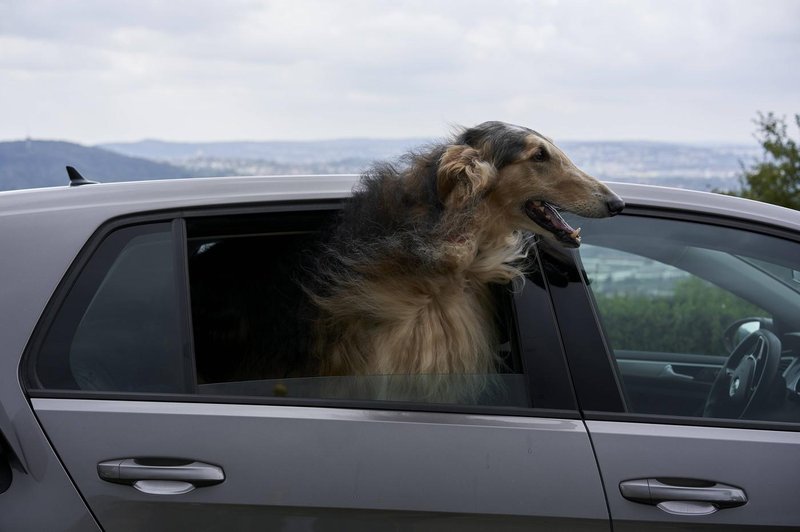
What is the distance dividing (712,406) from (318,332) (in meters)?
1.38

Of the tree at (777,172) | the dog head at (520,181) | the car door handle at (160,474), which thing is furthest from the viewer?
the tree at (777,172)

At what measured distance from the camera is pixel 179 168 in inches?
263

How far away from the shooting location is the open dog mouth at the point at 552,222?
9.16ft

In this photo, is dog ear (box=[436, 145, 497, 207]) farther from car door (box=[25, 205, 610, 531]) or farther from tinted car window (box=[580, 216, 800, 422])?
car door (box=[25, 205, 610, 531])

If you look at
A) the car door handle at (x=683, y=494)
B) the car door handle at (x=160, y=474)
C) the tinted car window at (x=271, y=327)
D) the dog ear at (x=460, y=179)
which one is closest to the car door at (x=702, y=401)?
the car door handle at (x=683, y=494)

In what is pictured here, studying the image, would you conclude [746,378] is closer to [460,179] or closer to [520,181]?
[520,181]

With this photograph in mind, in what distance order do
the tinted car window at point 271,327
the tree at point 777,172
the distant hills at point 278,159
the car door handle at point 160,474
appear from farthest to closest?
the tree at point 777,172
the distant hills at point 278,159
the tinted car window at point 271,327
the car door handle at point 160,474

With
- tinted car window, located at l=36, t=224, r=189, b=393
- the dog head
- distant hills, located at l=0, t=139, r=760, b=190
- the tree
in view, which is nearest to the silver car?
tinted car window, located at l=36, t=224, r=189, b=393

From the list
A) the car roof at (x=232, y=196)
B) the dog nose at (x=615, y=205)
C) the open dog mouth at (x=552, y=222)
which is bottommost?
the open dog mouth at (x=552, y=222)

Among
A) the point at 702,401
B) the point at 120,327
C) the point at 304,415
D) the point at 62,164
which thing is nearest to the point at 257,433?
the point at 304,415

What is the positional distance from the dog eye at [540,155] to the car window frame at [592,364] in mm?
547

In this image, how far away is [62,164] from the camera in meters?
5.68

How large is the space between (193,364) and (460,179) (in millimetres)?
1088

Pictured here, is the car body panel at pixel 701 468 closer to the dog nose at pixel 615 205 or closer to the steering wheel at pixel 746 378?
the steering wheel at pixel 746 378
